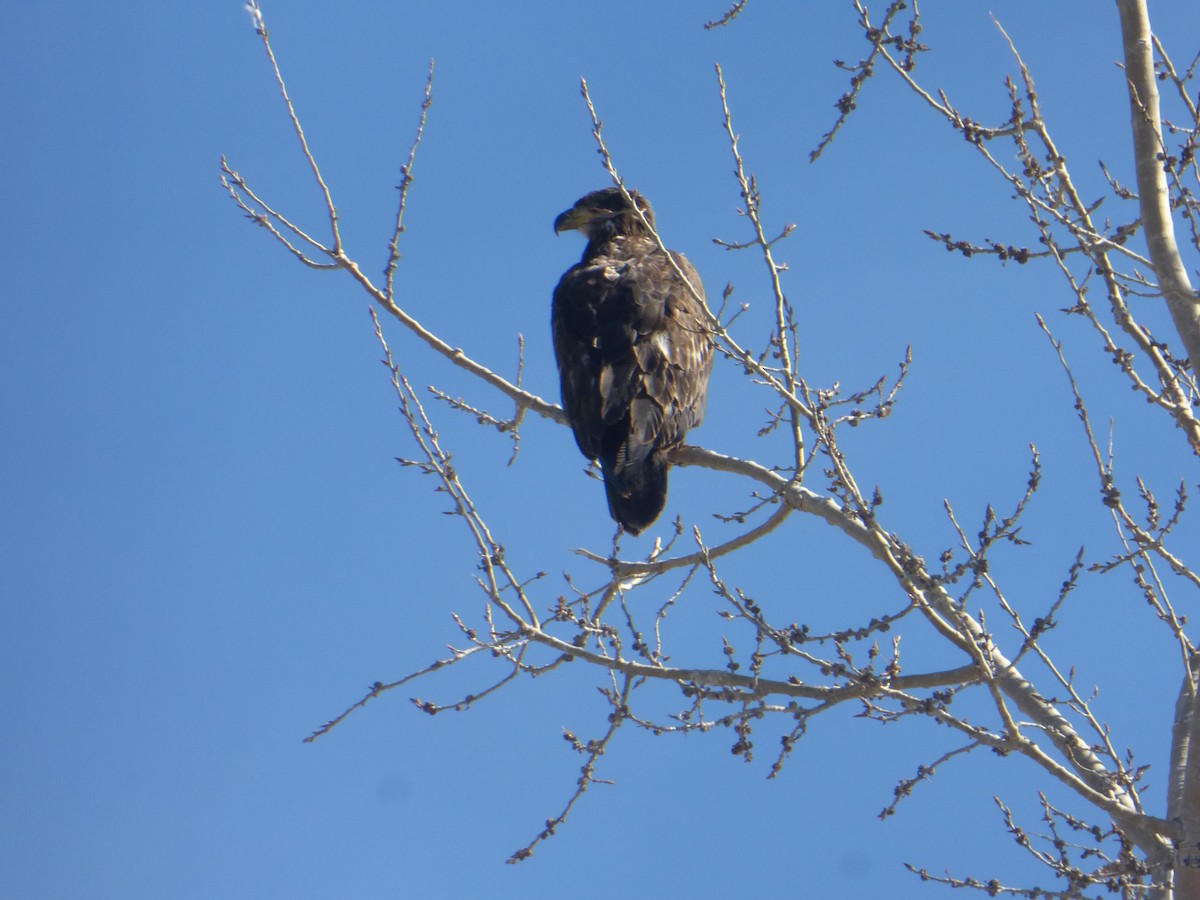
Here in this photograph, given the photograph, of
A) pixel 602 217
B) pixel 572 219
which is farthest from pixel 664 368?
pixel 572 219

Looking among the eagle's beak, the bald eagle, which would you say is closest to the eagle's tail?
the bald eagle

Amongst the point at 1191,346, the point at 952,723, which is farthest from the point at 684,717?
the point at 1191,346

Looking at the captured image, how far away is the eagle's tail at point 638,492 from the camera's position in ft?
15.5

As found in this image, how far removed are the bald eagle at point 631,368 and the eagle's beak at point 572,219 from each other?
1.04m

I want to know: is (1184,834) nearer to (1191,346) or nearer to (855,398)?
(1191,346)

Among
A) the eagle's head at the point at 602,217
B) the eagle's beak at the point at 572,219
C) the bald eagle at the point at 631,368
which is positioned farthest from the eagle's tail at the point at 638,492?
the eagle's beak at the point at 572,219

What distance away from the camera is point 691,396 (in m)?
5.23

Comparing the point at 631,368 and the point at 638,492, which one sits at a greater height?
the point at 631,368

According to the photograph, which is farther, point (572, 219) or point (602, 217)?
point (572, 219)

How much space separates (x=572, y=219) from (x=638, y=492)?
3001mm

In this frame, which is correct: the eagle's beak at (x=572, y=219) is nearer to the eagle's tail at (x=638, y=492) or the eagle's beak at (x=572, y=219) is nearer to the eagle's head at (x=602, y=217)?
the eagle's head at (x=602, y=217)

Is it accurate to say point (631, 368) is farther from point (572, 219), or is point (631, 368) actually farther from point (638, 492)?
point (572, 219)

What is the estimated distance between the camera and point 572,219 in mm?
7336

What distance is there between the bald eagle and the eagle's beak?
3.40 feet
